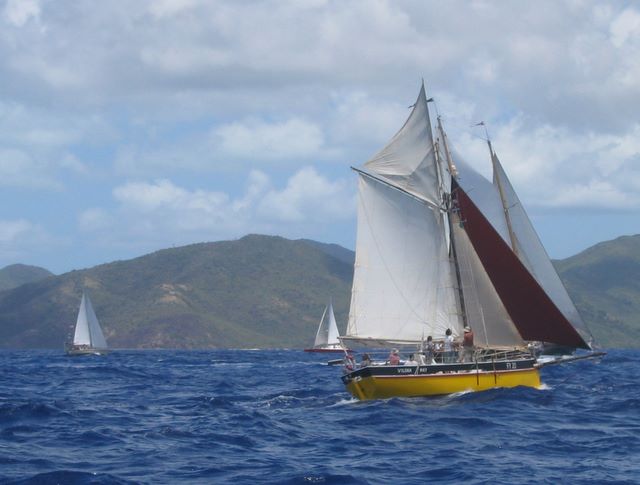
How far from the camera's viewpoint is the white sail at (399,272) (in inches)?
2058

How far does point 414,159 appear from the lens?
180 ft

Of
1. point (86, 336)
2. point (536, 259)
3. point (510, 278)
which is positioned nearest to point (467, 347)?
point (510, 278)

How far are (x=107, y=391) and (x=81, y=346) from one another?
98.0 meters

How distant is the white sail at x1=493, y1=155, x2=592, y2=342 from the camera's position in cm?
7869

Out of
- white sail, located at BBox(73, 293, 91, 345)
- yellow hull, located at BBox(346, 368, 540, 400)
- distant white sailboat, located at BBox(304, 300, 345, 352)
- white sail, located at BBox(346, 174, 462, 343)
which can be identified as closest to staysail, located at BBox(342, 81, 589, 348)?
white sail, located at BBox(346, 174, 462, 343)

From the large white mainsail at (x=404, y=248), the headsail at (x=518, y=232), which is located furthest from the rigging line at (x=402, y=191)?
the headsail at (x=518, y=232)

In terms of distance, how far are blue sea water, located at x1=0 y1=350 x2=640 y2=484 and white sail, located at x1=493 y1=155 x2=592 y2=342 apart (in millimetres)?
20865

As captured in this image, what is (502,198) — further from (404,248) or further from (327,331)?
(327,331)

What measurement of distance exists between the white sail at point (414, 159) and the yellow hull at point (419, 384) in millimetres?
9164

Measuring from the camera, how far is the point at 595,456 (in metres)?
32.6

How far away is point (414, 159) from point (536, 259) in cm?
2802

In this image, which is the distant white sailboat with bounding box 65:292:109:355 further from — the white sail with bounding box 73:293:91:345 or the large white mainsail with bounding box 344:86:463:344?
the large white mainsail with bounding box 344:86:463:344

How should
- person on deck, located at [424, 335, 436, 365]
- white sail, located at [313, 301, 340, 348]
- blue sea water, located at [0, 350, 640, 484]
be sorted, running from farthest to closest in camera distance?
white sail, located at [313, 301, 340, 348] → person on deck, located at [424, 335, 436, 365] → blue sea water, located at [0, 350, 640, 484]

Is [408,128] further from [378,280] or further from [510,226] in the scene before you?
[510,226]
